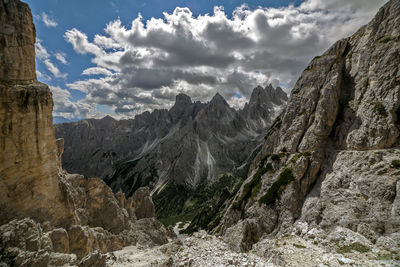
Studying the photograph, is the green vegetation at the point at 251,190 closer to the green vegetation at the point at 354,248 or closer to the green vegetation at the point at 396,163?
the green vegetation at the point at 396,163

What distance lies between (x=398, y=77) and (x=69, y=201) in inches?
2305

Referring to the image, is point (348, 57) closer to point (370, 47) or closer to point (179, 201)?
point (370, 47)

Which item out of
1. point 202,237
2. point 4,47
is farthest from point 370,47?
point 4,47

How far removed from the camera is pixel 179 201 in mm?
187625

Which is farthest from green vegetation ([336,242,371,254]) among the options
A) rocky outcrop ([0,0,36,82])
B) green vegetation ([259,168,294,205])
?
rocky outcrop ([0,0,36,82])

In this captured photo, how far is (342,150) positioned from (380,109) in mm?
9184

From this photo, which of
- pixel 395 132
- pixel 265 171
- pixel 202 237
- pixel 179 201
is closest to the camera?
pixel 202 237

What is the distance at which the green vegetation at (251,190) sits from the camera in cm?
4837

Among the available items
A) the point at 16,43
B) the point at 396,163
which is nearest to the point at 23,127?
the point at 16,43

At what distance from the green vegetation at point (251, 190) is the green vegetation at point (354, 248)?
1205 inches

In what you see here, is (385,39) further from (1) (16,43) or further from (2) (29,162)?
(2) (29,162)

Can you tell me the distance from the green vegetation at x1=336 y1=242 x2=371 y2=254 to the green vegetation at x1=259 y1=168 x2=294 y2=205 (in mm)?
24056

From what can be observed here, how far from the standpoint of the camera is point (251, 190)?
49.9m

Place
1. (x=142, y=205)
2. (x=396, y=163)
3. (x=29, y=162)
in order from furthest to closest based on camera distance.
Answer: (x=142, y=205)
(x=396, y=163)
(x=29, y=162)
